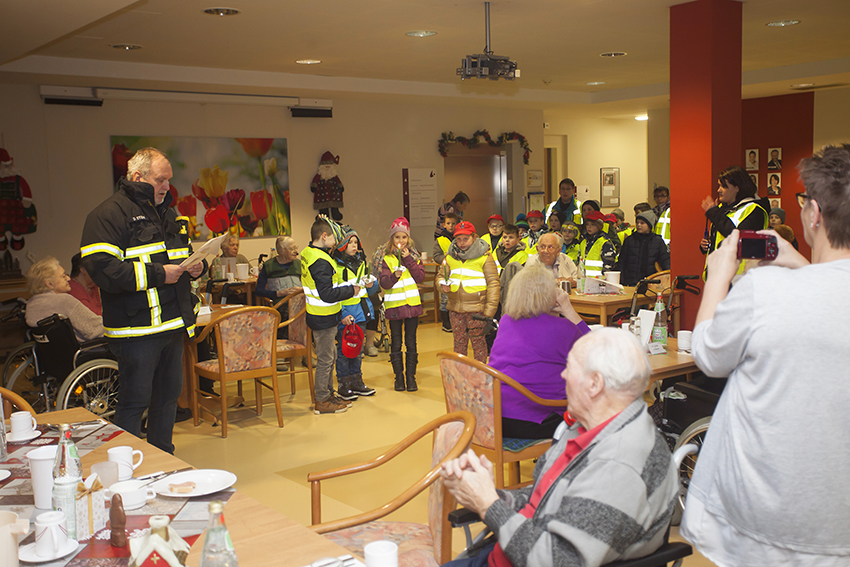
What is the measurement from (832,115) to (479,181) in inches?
225

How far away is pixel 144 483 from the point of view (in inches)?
81.4

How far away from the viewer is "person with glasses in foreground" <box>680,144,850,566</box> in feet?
5.65

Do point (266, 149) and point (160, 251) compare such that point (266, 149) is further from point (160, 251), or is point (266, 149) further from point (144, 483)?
point (144, 483)

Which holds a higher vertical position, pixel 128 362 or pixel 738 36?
pixel 738 36

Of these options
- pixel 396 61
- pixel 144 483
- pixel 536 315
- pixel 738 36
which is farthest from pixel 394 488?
pixel 396 61

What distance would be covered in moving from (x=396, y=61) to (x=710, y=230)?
13.6ft

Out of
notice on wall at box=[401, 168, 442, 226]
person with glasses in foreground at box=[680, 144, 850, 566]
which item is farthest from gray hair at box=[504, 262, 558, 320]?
notice on wall at box=[401, 168, 442, 226]

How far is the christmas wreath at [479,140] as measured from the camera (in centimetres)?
1136

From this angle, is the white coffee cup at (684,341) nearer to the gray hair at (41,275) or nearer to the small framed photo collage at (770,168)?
the gray hair at (41,275)

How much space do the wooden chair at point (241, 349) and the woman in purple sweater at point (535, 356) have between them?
2.34m

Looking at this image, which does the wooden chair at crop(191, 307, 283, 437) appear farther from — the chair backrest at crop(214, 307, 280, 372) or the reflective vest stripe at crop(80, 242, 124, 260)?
the reflective vest stripe at crop(80, 242, 124, 260)

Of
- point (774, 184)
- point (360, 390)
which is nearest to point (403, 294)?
point (360, 390)

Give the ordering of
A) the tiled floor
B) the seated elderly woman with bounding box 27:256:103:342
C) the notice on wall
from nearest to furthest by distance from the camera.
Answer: the tiled floor < the seated elderly woman with bounding box 27:256:103:342 < the notice on wall

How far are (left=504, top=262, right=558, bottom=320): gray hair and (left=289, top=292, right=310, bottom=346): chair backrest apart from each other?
110 inches
